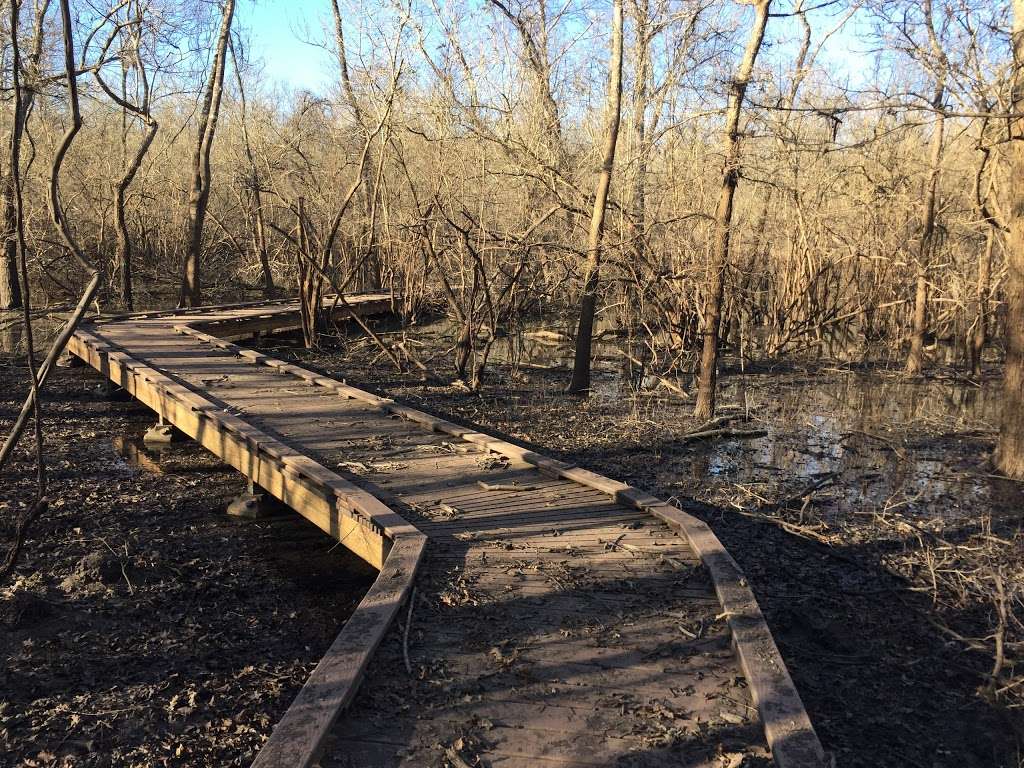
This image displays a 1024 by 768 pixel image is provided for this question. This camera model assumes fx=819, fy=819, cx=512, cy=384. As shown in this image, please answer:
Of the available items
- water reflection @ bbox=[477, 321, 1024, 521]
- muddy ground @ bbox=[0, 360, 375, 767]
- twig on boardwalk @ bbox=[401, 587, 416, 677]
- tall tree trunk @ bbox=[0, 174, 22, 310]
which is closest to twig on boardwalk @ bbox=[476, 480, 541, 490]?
muddy ground @ bbox=[0, 360, 375, 767]

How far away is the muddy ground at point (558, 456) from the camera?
3.51m

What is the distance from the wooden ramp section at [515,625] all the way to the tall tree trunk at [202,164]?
31.1ft

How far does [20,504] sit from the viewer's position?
603 centimetres

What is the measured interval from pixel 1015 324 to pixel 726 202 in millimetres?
2757

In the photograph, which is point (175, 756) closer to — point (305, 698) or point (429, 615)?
point (305, 698)

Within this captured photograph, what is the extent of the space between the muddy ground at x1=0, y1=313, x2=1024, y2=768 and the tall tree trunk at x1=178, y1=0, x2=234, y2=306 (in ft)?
18.4

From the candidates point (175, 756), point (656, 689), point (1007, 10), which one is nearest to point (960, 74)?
point (1007, 10)

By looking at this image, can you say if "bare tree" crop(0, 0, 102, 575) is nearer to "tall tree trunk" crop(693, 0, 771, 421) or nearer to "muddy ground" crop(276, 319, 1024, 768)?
"muddy ground" crop(276, 319, 1024, 768)

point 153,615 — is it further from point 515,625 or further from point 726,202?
point 726,202

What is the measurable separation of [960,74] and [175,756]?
7.44 metres

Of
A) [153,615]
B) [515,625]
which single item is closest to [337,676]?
[515,625]

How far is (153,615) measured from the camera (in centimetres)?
458

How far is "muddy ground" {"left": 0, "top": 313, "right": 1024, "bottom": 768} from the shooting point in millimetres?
3506

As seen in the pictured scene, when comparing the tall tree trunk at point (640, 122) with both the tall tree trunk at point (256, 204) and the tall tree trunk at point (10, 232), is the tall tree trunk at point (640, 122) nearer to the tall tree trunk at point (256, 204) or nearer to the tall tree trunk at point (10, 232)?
the tall tree trunk at point (256, 204)
